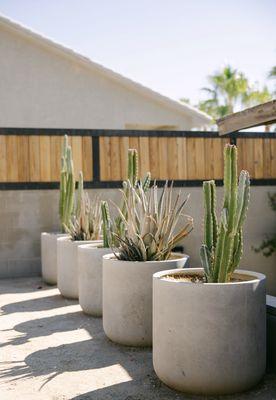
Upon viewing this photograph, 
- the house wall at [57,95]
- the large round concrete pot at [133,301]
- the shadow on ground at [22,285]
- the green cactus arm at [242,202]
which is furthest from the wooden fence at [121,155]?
the green cactus arm at [242,202]

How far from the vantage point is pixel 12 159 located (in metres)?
8.59

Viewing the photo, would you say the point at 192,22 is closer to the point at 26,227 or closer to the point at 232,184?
the point at 26,227

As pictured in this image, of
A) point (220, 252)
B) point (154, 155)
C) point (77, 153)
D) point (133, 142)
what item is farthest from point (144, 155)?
point (220, 252)

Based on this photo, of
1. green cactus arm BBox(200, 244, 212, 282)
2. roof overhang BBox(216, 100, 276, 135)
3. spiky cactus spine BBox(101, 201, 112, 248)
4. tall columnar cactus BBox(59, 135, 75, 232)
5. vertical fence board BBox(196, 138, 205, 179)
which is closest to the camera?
green cactus arm BBox(200, 244, 212, 282)

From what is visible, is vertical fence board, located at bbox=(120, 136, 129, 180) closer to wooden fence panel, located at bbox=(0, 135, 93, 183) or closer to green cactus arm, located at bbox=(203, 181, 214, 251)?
wooden fence panel, located at bbox=(0, 135, 93, 183)

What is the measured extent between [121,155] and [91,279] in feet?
12.1

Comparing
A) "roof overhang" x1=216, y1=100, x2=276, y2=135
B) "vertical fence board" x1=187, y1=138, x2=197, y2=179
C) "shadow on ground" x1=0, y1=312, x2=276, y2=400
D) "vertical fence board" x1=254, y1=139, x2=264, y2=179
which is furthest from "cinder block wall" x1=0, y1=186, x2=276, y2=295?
"shadow on ground" x1=0, y1=312, x2=276, y2=400

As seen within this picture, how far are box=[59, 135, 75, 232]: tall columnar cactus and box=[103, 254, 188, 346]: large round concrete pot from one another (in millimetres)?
3583

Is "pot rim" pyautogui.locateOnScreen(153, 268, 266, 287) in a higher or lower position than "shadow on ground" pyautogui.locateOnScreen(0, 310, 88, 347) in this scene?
higher

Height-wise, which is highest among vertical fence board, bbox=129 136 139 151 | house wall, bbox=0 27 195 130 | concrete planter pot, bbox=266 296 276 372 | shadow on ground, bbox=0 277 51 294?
house wall, bbox=0 27 195 130

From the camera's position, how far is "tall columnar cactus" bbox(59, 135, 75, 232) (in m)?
8.01

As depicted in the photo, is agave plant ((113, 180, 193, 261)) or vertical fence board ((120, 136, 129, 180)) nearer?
agave plant ((113, 180, 193, 261))

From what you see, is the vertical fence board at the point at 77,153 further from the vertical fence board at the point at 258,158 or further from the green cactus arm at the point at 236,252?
the green cactus arm at the point at 236,252

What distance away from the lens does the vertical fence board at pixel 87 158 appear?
8.91m
